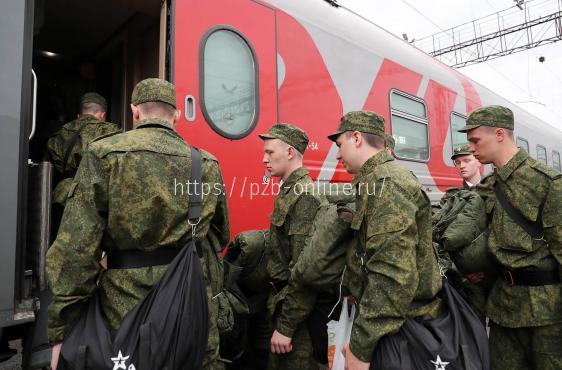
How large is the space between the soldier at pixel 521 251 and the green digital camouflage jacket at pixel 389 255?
644mm

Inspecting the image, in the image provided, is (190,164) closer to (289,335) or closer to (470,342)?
(289,335)

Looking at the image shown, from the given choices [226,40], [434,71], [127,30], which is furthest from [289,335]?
[434,71]

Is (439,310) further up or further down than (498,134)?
further down

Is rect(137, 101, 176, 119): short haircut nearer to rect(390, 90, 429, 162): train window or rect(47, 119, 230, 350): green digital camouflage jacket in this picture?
rect(47, 119, 230, 350): green digital camouflage jacket

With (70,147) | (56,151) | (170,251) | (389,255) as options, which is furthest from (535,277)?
(56,151)

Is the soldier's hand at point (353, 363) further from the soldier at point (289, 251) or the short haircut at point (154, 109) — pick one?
the short haircut at point (154, 109)

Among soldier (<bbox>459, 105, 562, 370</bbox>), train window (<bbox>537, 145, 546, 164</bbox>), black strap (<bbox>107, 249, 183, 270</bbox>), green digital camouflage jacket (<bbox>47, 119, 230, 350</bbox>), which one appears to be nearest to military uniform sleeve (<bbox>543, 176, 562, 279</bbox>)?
soldier (<bbox>459, 105, 562, 370</bbox>)

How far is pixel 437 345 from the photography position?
1606mm

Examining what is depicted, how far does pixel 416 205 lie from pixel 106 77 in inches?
135

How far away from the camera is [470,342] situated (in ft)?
5.65

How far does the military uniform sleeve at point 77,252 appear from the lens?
158 centimetres

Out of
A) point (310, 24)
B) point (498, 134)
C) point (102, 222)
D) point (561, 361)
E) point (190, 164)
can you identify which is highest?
point (310, 24)

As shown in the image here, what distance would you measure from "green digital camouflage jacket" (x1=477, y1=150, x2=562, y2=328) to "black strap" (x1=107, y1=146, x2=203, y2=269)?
1.59 metres

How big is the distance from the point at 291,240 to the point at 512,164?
4.15 feet
